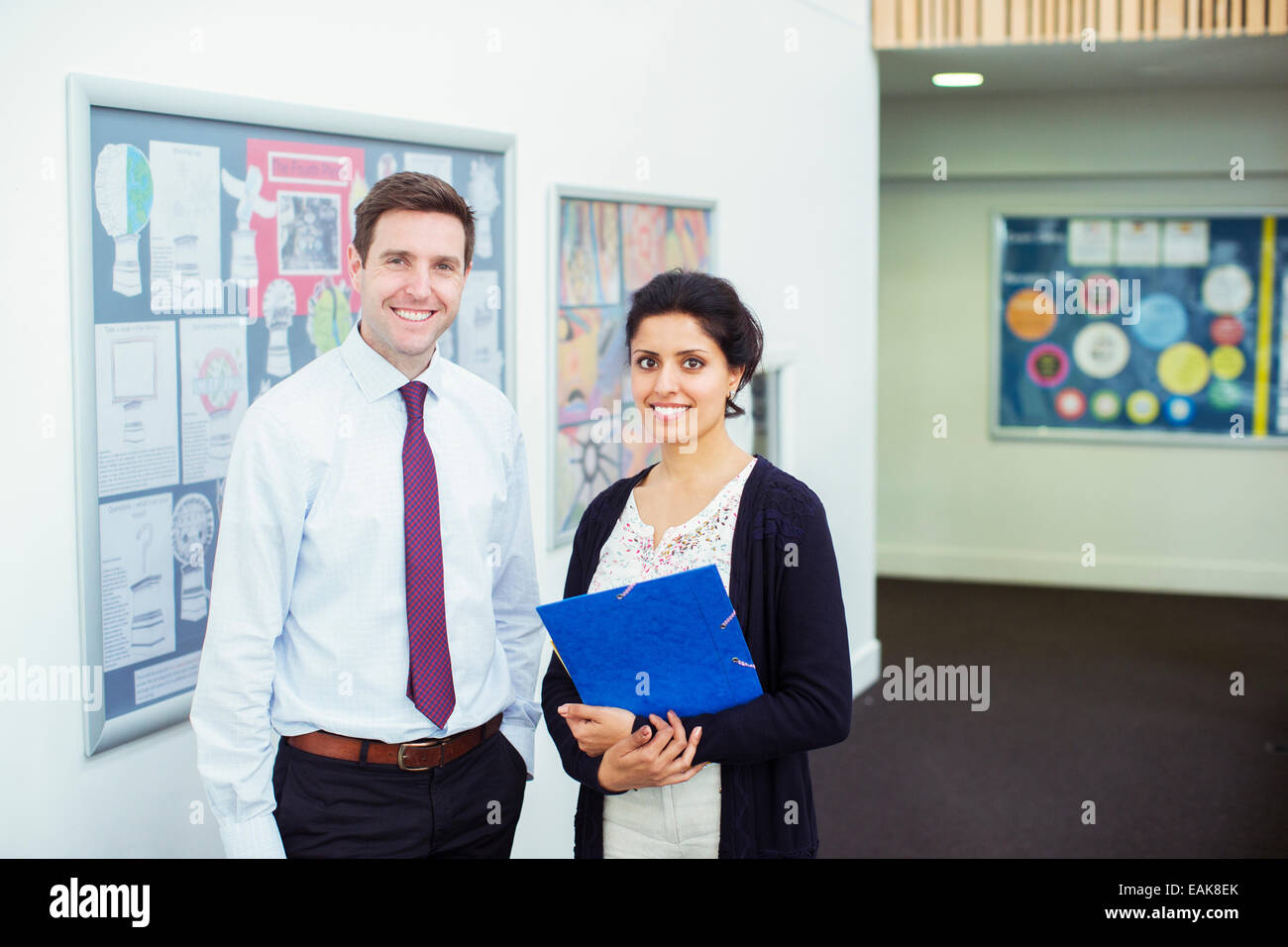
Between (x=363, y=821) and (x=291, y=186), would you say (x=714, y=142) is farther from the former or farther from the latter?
(x=363, y=821)

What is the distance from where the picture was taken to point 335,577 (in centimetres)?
219

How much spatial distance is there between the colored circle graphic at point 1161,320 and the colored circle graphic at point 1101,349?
0.14 metres

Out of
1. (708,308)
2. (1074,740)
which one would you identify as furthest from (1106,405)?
(708,308)

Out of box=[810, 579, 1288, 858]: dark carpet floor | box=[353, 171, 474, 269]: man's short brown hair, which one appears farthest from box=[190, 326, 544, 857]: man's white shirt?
box=[810, 579, 1288, 858]: dark carpet floor

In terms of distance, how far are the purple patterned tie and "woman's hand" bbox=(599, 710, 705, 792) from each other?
0.37 meters

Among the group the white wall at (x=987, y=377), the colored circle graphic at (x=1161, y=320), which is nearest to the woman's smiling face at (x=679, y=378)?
the white wall at (x=987, y=377)

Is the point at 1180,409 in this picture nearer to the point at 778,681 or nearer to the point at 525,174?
the point at 525,174

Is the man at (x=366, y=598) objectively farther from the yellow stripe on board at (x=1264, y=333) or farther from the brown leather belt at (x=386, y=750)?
the yellow stripe on board at (x=1264, y=333)

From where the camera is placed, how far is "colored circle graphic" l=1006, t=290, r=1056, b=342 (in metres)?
8.77

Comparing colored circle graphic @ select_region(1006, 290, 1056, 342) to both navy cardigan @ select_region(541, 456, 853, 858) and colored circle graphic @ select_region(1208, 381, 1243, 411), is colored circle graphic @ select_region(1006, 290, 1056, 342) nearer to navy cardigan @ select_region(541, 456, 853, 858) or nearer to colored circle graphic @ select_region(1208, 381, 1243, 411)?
colored circle graphic @ select_region(1208, 381, 1243, 411)

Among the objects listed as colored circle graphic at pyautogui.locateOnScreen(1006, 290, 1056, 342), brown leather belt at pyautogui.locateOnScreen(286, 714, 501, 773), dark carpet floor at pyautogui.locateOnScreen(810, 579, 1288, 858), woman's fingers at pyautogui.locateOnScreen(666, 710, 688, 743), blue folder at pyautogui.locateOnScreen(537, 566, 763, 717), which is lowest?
dark carpet floor at pyautogui.locateOnScreen(810, 579, 1288, 858)

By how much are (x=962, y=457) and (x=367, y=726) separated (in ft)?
24.0

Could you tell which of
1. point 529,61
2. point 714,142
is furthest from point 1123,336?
point 529,61
